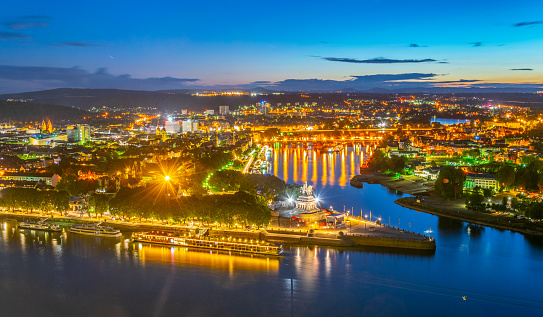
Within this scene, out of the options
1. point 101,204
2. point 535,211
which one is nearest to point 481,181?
point 535,211

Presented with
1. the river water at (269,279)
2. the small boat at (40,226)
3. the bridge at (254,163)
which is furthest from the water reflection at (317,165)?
the small boat at (40,226)

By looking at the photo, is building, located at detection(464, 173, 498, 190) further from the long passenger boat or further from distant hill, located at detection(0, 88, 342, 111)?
distant hill, located at detection(0, 88, 342, 111)

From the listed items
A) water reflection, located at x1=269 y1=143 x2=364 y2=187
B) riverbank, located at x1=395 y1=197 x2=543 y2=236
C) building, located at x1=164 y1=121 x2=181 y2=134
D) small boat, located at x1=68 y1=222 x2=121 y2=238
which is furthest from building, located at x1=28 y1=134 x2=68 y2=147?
riverbank, located at x1=395 y1=197 x2=543 y2=236

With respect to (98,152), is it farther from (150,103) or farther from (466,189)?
(150,103)

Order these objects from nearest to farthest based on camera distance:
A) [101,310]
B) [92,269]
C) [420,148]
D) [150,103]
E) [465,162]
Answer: [101,310] → [92,269] → [465,162] → [420,148] → [150,103]

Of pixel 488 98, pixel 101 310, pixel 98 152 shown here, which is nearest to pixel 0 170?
pixel 98 152

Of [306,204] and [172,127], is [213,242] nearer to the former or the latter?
[306,204]
